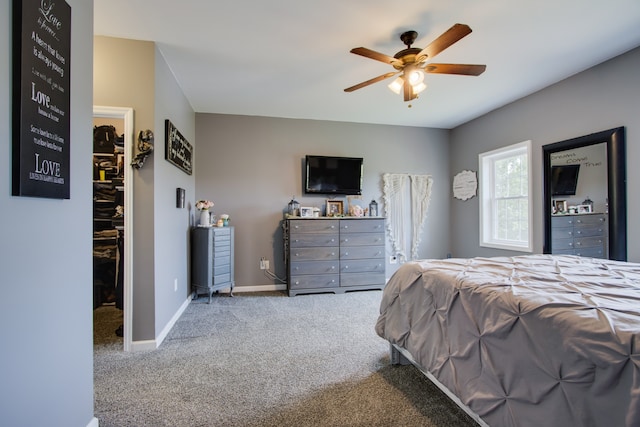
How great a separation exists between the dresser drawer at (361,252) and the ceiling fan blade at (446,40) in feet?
8.56

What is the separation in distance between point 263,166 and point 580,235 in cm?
400

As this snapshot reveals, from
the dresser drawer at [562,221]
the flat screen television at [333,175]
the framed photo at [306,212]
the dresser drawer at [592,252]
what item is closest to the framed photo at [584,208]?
the dresser drawer at [562,221]

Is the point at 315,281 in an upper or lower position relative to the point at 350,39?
lower

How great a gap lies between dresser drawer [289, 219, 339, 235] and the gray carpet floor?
51.8 inches

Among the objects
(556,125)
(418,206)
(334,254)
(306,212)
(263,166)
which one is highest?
(556,125)

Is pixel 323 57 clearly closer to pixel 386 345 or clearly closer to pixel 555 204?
pixel 386 345

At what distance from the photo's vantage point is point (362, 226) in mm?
4266

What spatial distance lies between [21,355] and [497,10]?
10.7ft

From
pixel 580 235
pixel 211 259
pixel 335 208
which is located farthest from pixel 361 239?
pixel 580 235

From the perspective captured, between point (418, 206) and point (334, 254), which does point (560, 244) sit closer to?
point (418, 206)

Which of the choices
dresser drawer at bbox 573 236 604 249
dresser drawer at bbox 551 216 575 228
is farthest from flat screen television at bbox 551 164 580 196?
dresser drawer at bbox 573 236 604 249

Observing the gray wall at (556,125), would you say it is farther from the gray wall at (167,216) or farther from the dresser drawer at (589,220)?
the gray wall at (167,216)

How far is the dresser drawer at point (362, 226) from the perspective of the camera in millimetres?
4207

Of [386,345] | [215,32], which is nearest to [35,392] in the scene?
[386,345]
